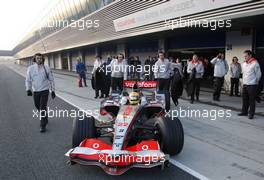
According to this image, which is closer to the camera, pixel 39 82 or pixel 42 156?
pixel 42 156

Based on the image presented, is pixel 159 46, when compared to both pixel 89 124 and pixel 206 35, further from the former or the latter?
pixel 89 124

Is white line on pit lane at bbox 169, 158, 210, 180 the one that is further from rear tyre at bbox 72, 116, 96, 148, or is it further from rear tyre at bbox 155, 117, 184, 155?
rear tyre at bbox 72, 116, 96, 148

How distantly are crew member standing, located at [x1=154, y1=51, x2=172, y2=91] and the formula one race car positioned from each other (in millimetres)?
3199

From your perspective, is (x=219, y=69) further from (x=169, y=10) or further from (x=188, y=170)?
(x=188, y=170)

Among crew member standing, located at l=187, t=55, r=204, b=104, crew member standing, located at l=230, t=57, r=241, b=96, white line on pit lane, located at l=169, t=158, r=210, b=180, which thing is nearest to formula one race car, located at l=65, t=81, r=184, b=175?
white line on pit lane, located at l=169, t=158, r=210, b=180

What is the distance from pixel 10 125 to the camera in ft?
22.2

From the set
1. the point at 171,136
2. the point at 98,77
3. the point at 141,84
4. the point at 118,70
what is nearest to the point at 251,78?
the point at 141,84

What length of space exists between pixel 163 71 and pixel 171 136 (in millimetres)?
4678

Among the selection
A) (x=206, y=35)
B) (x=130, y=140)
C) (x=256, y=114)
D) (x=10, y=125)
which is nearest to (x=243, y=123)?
(x=256, y=114)

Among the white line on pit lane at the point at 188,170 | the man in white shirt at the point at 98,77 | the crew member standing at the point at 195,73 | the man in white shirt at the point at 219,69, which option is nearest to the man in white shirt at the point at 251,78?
the crew member standing at the point at 195,73

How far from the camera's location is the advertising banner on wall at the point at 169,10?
911cm

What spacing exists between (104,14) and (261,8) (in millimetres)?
13517

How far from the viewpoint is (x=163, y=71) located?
28.1 ft

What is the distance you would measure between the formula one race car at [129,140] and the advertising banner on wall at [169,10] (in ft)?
17.0
